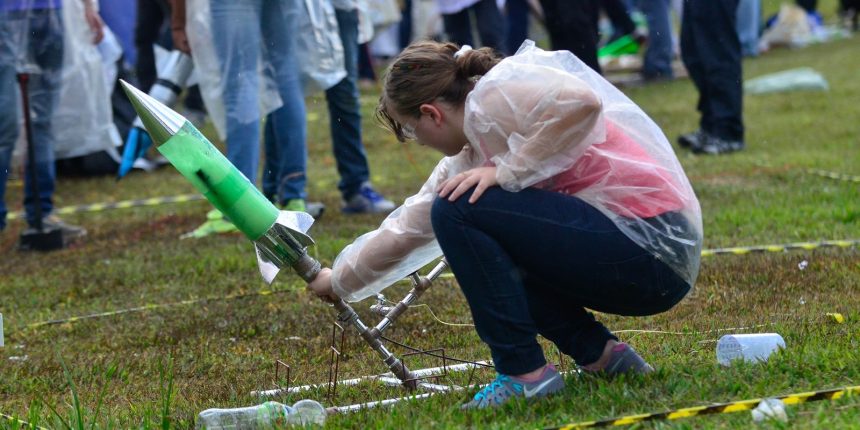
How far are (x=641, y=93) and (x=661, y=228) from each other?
9.31 meters

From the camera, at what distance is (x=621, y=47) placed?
44.8ft

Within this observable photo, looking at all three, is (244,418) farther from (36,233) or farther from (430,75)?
(36,233)

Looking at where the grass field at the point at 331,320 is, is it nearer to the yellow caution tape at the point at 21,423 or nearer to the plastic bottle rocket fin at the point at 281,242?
the yellow caution tape at the point at 21,423

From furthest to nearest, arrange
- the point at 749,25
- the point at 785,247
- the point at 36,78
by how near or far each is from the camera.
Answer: the point at 749,25 < the point at 36,78 < the point at 785,247

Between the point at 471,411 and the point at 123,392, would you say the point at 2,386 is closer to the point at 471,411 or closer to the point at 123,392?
the point at 123,392

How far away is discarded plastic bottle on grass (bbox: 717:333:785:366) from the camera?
114 inches

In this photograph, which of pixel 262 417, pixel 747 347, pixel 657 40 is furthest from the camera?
pixel 657 40

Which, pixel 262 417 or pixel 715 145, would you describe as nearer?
pixel 262 417

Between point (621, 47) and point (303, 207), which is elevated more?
point (303, 207)

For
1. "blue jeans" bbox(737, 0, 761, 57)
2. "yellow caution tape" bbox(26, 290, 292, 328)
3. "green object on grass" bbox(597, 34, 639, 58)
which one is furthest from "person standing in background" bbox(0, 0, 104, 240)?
"blue jeans" bbox(737, 0, 761, 57)

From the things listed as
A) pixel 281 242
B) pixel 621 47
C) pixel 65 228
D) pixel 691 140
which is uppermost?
pixel 281 242

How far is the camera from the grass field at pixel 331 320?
266 cm

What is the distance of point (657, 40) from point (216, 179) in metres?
10.6

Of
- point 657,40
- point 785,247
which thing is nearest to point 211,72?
point 785,247
